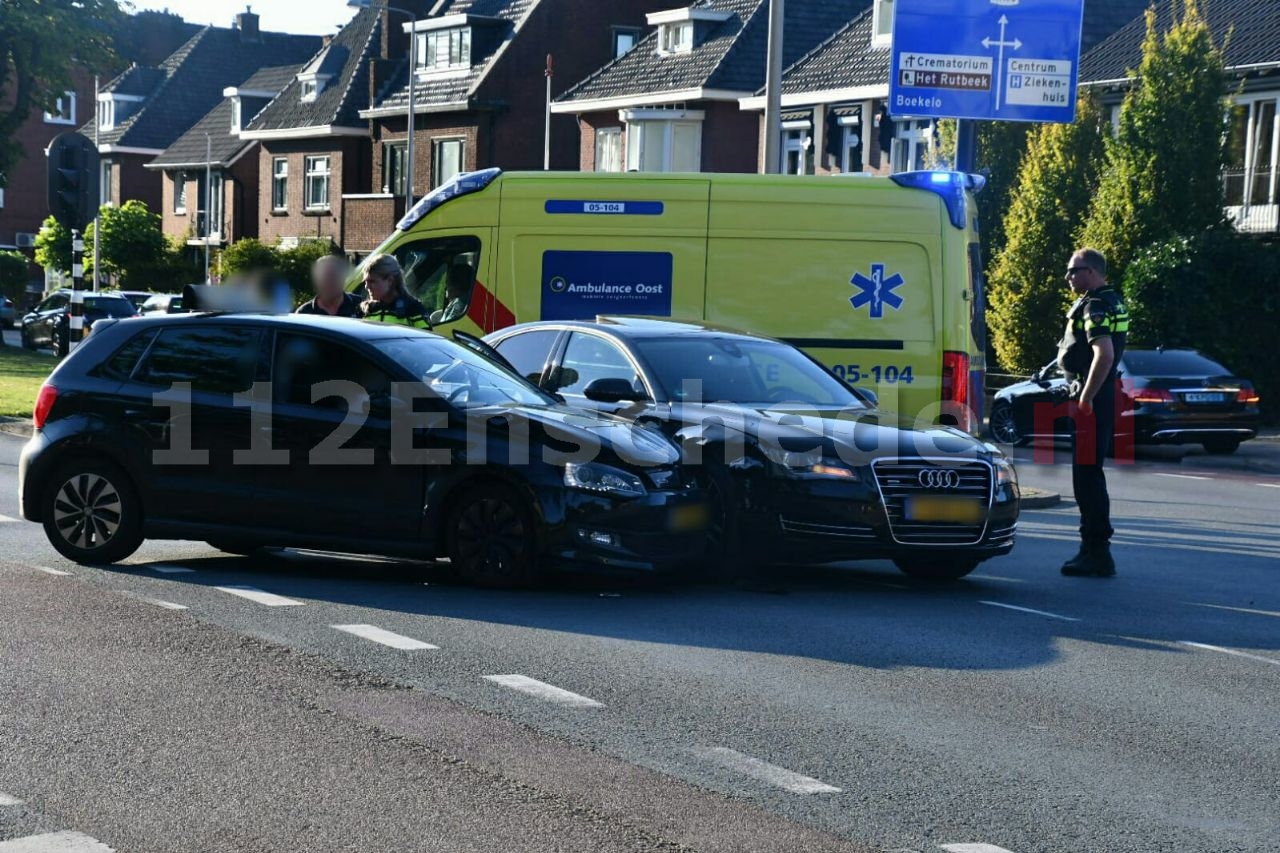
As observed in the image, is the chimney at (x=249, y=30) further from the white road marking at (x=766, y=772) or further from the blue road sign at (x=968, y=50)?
the white road marking at (x=766, y=772)

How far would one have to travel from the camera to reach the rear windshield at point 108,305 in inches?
1725

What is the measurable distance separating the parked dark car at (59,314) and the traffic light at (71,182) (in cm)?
2053

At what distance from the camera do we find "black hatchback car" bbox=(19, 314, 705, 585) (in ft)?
32.2

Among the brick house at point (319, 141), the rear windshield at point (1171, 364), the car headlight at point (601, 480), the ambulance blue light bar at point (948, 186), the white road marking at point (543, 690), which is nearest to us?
the white road marking at point (543, 690)

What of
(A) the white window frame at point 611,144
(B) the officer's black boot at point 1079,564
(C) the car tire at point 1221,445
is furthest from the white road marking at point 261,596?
(A) the white window frame at point 611,144

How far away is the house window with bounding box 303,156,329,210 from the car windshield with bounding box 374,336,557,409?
4955 centimetres

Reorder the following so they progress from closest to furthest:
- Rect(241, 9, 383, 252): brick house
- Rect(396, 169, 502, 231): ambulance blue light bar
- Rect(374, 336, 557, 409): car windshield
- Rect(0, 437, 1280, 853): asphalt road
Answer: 1. Rect(0, 437, 1280, 853): asphalt road
2. Rect(374, 336, 557, 409): car windshield
3. Rect(396, 169, 502, 231): ambulance blue light bar
4. Rect(241, 9, 383, 252): brick house

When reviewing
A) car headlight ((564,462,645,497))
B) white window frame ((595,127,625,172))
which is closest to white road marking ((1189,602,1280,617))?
car headlight ((564,462,645,497))

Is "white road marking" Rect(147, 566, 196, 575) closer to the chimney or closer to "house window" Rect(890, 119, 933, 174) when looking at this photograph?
"house window" Rect(890, 119, 933, 174)

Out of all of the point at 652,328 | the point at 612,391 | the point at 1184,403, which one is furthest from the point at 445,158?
the point at 612,391

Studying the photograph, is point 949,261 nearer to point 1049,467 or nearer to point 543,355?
point 543,355

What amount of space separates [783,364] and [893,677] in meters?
4.25

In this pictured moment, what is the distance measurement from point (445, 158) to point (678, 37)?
9.17m

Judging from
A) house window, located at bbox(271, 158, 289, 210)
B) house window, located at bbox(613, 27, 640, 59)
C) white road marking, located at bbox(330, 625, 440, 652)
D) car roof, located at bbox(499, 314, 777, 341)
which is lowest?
white road marking, located at bbox(330, 625, 440, 652)
